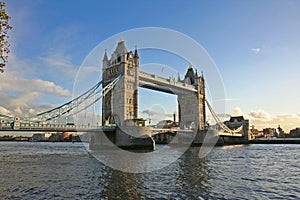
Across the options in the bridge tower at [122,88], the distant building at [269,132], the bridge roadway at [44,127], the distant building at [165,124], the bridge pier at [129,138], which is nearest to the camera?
the bridge roadway at [44,127]

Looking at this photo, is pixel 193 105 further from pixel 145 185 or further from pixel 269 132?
pixel 269 132

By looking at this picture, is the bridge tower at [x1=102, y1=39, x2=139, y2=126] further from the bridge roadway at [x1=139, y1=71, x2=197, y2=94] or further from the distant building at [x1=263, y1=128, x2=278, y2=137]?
the distant building at [x1=263, y1=128, x2=278, y2=137]

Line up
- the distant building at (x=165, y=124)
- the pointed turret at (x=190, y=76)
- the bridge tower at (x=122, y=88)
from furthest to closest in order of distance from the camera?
the distant building at (x=165, y=124) < the pointed turret at (x=190, y=76) < the bridge tower at (x=122, y=88)

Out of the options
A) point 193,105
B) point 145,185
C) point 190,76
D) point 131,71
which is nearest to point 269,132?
point 190,76

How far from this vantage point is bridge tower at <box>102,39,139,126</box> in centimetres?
4216

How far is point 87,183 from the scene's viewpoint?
485 inches

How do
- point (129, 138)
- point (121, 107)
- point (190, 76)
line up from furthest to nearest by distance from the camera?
point (190, 76) → point (121, 107) → point (129, 138)

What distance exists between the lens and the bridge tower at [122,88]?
42156mm

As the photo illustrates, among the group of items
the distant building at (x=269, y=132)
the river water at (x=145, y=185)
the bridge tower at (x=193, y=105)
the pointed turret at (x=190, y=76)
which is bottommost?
the distant building at (x=269, y=132)

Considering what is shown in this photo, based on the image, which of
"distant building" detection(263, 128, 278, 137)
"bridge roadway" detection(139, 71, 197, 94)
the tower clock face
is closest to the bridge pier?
the tower clock face

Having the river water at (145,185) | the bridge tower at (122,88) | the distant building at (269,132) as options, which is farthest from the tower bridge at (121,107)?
the distant building at (269,132)

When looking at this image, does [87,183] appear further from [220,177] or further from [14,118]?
[14,118]

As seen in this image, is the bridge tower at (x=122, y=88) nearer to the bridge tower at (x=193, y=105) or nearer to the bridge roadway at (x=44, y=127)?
the bridge roadway at (x=44, y=127)

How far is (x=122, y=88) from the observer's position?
42219mm
